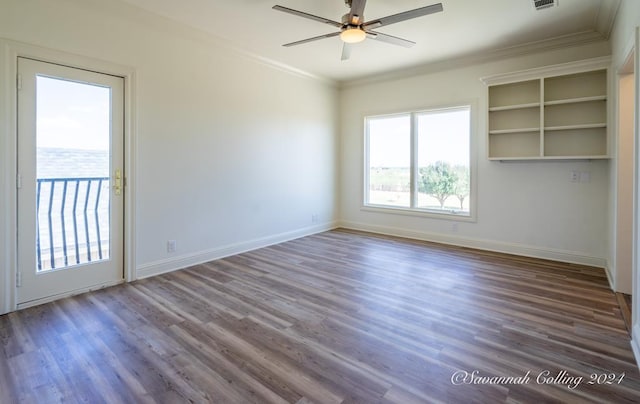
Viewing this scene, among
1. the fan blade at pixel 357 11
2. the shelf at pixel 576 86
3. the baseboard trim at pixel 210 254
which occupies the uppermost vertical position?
the fan blade at pixel 357 11

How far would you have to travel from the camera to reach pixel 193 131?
4.06m

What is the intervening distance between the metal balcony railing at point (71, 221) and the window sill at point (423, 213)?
4240mm

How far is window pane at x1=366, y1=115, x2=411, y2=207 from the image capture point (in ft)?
18.9

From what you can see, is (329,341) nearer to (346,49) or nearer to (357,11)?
(357,11)

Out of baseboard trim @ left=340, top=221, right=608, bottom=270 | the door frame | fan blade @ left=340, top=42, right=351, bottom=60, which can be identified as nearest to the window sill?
baseboard trim @ left=340, top=221, right=608, bottom=270

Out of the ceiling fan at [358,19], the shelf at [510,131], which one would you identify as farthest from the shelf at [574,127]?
the ceiling fan at [358,19]

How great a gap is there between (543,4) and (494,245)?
3.05 metres

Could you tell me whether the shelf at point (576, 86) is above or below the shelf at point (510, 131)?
above

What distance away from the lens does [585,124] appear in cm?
394

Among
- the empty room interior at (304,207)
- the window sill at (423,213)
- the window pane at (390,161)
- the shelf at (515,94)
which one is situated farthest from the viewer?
the window pane at (390,161)

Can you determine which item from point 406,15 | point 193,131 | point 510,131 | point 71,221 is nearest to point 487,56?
point 510,131

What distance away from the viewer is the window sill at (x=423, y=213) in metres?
5.07

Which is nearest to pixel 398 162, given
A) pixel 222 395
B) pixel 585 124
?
pixel 585 124

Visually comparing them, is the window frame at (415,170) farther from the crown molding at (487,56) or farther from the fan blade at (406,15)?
the fan blade at (406,15)
